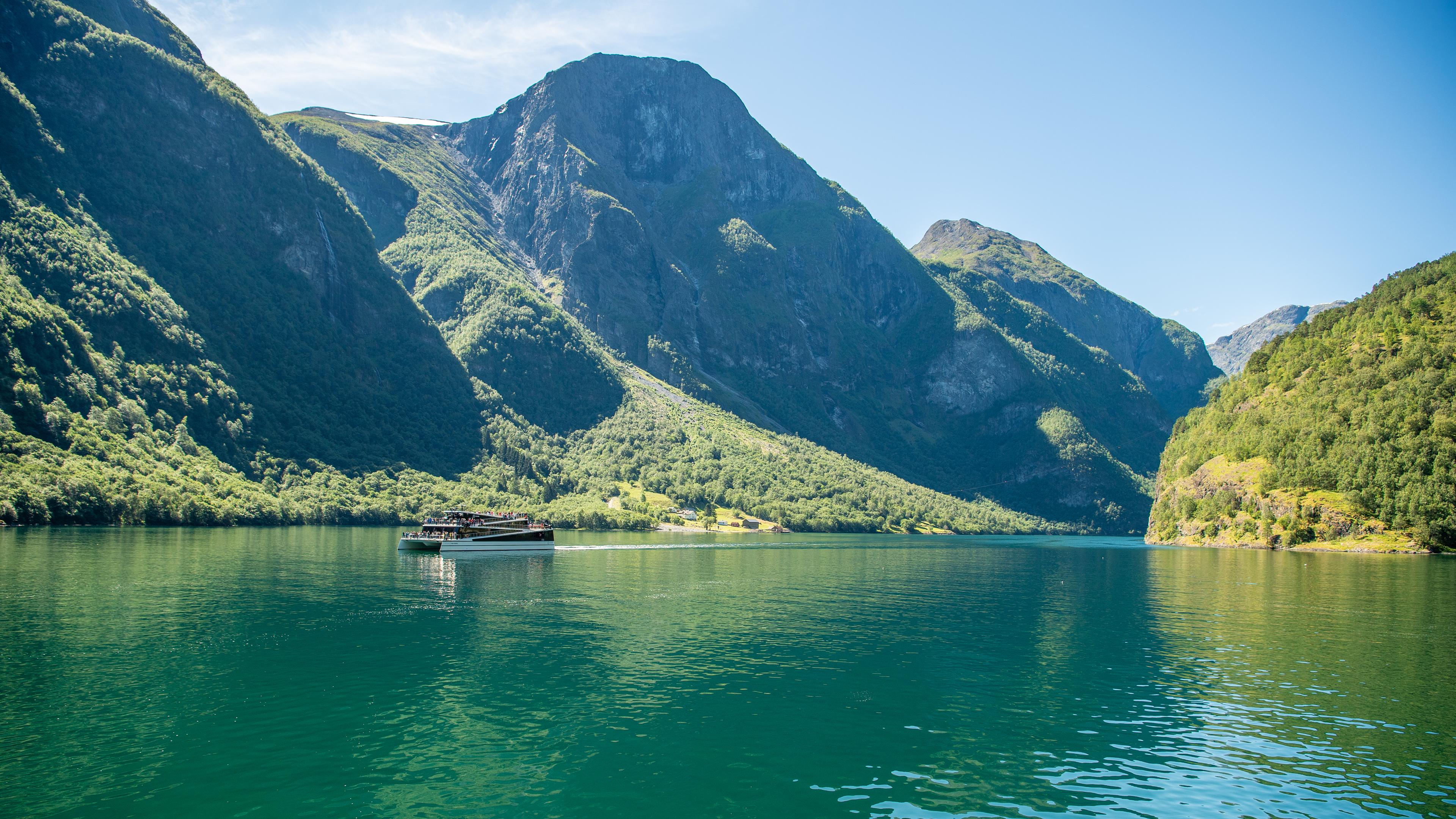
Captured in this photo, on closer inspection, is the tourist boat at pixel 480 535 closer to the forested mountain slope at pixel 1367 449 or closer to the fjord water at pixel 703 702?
the fjord water at pixel 703 702

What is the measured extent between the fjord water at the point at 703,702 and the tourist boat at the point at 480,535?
54050 millimetres

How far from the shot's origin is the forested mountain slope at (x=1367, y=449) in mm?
146250

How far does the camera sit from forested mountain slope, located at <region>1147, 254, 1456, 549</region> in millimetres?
146250

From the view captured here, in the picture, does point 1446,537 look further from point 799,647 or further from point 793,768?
point 793,768

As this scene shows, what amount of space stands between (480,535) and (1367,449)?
16204 centimetres

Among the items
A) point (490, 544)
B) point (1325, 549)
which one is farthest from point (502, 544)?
point (1325, 549)

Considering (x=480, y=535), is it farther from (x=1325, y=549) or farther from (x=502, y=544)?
(x=1325, y=549)

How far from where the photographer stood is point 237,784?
28688 mm

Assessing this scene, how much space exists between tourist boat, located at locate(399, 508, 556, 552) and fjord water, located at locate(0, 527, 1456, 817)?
54.1 meters

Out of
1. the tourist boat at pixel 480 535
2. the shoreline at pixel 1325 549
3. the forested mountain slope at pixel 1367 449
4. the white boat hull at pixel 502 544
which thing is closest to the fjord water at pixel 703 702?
Answer: the tourist boat at pixel 480 535

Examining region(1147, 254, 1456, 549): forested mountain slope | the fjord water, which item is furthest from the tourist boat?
region(1147, 254, 1456, 549): forested mountain slope

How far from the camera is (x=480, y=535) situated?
14912cm

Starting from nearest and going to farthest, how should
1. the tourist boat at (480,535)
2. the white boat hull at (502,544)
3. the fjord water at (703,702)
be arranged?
the fjord water at (703,702) → the tourist boat at (480,535) → the white boat hull at (502,544)

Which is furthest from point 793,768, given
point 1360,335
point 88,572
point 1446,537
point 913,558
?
point 1360,335
